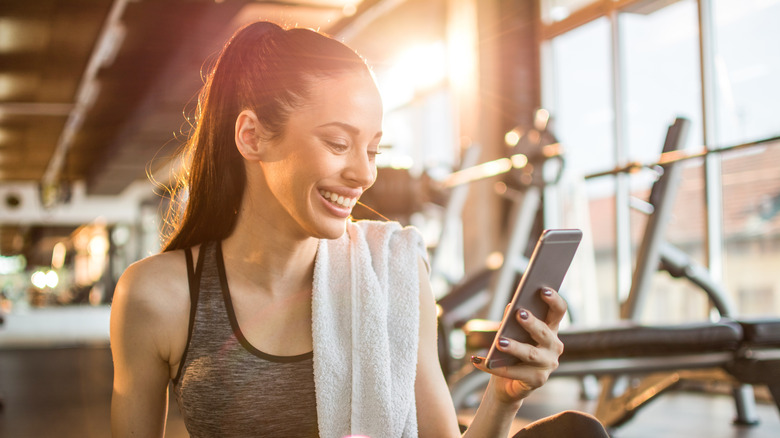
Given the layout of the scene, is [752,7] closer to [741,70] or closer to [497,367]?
[741,70]

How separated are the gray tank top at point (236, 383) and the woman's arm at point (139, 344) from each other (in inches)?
1.6

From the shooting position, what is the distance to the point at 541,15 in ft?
17.9

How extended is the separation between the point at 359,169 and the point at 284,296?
10.7 inches

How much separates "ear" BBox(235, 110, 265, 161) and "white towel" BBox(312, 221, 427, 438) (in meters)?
0.20

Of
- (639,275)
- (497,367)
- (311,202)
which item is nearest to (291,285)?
(311,202)

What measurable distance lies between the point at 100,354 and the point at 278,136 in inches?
306

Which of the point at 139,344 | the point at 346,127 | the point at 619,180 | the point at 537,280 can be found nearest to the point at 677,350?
the point at 537,280

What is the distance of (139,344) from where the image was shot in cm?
108

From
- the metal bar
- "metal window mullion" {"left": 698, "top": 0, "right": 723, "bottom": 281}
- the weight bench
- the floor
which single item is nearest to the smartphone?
the weight bench

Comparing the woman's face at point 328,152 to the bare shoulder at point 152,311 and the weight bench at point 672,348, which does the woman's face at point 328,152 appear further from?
the weight bench at point 672,348

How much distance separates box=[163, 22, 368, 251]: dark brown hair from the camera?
3.53 feet

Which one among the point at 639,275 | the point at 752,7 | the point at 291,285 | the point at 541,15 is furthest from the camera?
the point at 541,15

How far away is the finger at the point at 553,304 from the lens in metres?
0.93

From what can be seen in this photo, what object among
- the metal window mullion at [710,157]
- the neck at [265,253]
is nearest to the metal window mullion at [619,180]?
the metal window mullion at [710,157]
